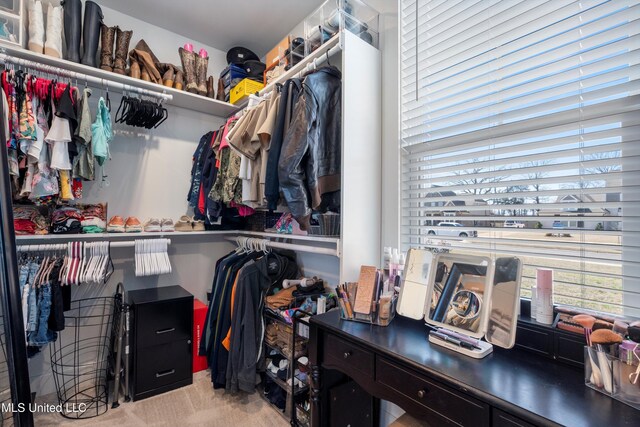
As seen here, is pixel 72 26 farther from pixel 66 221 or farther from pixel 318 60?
pixel 318 60

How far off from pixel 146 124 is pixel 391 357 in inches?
97.7

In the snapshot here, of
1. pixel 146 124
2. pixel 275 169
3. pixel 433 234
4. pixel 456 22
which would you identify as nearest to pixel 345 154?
pixel 275 169

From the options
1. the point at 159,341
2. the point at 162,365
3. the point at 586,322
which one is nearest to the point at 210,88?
the point at 159,341

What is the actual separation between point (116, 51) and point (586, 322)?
3089 mm

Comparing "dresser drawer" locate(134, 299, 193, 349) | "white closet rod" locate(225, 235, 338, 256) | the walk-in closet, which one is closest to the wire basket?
the walk-in closet

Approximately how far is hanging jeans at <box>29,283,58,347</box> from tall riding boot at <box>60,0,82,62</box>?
60.6 inches

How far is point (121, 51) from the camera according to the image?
7.17ft

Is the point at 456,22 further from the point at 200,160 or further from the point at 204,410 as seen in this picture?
the point at 204,410

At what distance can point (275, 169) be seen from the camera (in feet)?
5.55

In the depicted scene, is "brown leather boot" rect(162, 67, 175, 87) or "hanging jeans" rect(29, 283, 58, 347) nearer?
"hanging jeans" rect(29, 283, 58, 347)

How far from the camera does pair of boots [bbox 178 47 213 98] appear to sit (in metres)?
2.48

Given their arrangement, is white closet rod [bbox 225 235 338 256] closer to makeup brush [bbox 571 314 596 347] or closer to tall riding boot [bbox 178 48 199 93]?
makeup brush [bbox 571 314 596 347]

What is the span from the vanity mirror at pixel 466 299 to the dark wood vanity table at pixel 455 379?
75mm

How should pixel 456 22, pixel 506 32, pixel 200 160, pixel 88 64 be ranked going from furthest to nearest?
pixel 200 160, pixel 88 64, pixel 456 22, pixel 506 32
